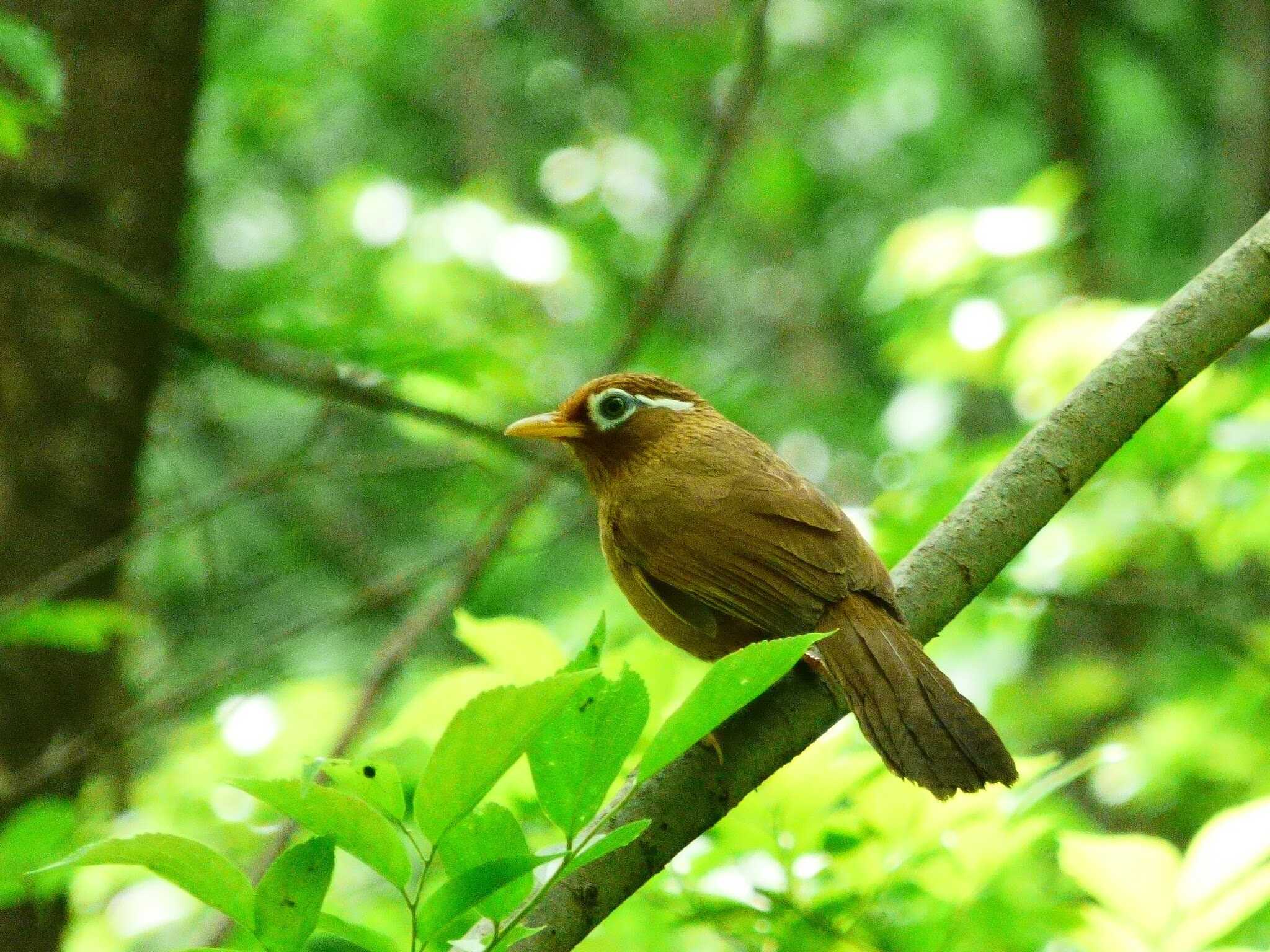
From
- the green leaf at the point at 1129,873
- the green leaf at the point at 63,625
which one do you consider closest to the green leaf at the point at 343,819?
the green leaf at the point at 1129,873

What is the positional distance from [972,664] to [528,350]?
3552 millimetres

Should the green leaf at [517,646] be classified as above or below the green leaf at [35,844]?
below

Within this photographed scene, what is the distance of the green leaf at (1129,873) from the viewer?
236cm

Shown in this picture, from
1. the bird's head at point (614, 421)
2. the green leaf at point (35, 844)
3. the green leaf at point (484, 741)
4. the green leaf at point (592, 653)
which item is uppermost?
the bird's head at point (614, 421)

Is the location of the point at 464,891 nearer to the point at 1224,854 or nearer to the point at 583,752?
the point at 583,752

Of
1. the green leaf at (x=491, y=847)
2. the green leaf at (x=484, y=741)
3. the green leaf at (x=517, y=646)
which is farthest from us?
the green leaf at (x=517, y=646)

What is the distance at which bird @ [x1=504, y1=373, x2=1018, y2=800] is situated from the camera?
2559mm

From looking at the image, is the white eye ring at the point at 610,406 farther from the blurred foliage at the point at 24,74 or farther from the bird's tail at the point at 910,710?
the blurred foliage at the point at 24,74

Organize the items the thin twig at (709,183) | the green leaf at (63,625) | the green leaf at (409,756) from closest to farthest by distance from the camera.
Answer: the green leaf at (409,756) < the green leaf at (63,625) < the thin twig at (709,183)

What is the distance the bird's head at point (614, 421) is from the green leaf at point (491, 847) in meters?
1.99

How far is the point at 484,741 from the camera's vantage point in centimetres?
142

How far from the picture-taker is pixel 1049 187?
16.1 ft

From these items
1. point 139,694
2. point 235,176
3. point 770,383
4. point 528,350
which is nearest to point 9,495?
point 139,694

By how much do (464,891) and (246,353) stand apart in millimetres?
3125
